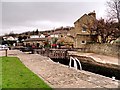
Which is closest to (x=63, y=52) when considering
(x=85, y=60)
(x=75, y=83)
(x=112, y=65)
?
(x=85, y=60)

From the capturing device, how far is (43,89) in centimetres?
1041

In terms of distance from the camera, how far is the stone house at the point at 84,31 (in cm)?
6028

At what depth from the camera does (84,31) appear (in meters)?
64.6

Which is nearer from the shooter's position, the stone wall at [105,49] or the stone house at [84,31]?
the stone wall at [105,49]

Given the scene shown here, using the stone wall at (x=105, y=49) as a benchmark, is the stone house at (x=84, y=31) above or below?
above

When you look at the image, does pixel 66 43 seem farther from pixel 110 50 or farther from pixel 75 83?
pixel 75 83

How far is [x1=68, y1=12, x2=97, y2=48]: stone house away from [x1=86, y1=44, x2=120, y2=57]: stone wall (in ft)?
25.8

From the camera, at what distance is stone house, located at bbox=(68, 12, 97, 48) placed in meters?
60.3

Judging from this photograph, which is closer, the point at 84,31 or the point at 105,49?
the point at 105,49

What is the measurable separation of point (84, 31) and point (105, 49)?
21589 mm

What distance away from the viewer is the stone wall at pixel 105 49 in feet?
128

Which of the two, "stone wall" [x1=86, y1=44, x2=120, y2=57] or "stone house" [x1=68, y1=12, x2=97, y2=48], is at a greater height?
"stone house" [x1=68, y1=12, x2=97, y2=48]

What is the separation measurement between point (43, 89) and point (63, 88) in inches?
40.0

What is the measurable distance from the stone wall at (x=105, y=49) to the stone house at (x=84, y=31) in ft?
25.8
